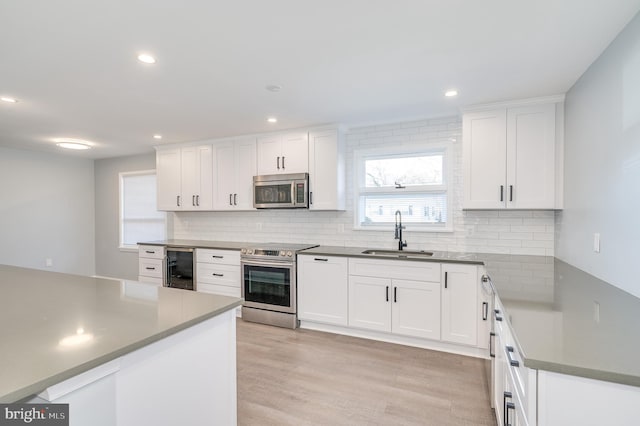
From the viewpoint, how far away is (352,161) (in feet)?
13.4

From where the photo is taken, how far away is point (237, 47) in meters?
2.07

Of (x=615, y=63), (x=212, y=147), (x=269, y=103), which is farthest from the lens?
(x=212, y=147)

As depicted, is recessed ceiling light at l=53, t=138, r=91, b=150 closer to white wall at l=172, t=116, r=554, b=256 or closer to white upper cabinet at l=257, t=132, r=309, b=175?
white wall at l=172, t=116, r=554, b=256

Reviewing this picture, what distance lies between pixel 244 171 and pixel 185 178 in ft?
3.65

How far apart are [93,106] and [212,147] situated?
1.64m

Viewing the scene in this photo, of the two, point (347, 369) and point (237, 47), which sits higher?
point (237, 47)

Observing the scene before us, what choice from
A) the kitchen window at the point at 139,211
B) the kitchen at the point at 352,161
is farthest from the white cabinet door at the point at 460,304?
the kitchen window at the point at 139,211

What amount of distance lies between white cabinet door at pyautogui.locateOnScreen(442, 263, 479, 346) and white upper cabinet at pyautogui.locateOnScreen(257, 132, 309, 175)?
207cm

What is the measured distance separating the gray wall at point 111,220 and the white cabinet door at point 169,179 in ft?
3.14

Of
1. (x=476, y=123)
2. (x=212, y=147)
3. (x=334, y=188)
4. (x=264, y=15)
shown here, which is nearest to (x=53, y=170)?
(x=212, y=147)

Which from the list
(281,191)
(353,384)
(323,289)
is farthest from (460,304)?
(281,191)

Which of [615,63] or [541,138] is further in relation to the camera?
[541,138]

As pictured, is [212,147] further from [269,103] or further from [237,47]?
[237,47]

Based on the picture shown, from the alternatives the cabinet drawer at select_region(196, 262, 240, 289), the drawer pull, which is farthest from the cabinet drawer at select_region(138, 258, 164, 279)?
the drawer pull
